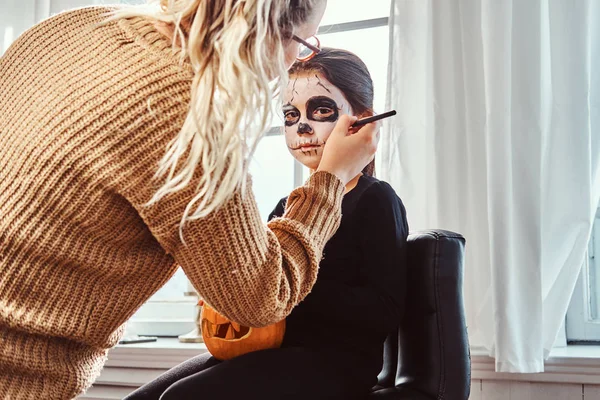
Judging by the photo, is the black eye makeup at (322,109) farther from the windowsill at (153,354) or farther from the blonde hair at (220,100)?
the windowsill at (153,354)

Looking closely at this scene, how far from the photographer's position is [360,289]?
1.21 meters

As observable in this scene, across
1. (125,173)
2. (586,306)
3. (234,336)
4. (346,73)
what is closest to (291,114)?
(346,73)

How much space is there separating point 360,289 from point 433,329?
147 millimetres

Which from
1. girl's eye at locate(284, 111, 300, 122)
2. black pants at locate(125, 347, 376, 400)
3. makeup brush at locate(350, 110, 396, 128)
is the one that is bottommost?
black pants at locate(125, 347, 376, 400)

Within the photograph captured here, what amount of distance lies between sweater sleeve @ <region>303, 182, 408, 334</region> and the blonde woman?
35 centimetres

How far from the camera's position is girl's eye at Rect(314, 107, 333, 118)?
56.8 inches

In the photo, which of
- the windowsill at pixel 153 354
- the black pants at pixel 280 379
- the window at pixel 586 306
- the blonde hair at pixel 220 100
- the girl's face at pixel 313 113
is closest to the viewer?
the blonde hair at pixel 220 100

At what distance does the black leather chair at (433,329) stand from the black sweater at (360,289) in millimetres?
35

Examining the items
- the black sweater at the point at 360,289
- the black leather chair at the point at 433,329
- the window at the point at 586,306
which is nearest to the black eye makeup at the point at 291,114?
the black sweater at the point at 360,289

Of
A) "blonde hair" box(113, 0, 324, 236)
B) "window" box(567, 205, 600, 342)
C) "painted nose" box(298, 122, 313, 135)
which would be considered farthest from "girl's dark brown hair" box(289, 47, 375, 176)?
"window" box(567, 205, 600, 342)

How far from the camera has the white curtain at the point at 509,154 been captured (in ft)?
5.37

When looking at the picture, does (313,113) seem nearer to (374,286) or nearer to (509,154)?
(374,286)

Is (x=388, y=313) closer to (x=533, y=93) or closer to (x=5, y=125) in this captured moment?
(x=5, y=125)

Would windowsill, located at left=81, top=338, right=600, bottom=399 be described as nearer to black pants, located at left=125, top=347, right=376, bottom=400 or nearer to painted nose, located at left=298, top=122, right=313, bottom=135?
black pants, located at left=125, top=347, right=376, bottom=400
